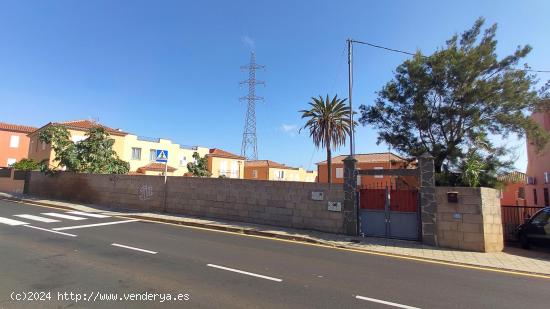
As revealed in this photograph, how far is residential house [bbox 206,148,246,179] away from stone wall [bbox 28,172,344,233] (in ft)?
106

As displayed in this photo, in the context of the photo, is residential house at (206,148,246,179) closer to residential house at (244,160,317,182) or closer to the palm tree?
residential house at (244,160,317,182)

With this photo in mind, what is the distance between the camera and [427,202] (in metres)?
11.1

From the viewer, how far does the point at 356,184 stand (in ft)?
40.4

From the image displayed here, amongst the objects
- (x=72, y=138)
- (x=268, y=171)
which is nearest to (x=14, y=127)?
(x=72, y=138)

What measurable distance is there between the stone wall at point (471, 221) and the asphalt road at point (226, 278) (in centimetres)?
279

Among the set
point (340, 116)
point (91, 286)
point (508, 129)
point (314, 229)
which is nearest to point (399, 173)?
point (314, 229)

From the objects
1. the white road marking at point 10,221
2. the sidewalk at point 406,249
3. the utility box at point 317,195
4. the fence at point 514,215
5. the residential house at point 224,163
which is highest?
the residential house at point 224,163

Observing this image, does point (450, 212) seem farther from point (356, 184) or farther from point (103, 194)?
point (103, 194)

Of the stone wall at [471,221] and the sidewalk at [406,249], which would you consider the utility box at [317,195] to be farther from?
the stone wall at [471,221]

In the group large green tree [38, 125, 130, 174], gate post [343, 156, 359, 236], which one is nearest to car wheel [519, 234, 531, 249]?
gate post [343, 156, 359, 236]

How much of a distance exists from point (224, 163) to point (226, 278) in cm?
5014

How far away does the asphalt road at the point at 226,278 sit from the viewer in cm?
519

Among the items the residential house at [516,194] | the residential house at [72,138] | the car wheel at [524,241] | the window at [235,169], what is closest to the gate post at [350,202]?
the car wheel at [524,241]

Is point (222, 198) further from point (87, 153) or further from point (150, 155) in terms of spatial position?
point (150, 155)
